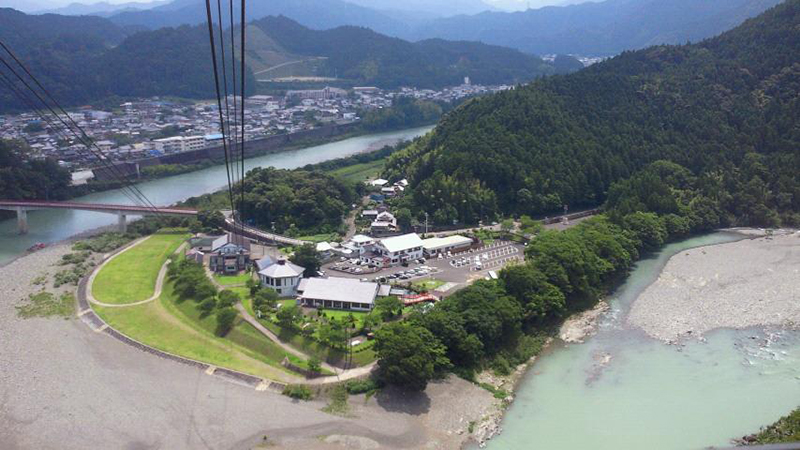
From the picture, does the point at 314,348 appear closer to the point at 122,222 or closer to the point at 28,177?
the point at 122,222

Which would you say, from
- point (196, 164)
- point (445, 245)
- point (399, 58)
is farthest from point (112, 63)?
point (445, 245)

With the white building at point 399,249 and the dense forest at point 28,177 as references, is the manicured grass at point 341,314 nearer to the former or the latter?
the white building at point 399,249

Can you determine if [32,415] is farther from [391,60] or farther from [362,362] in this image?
[391,60]

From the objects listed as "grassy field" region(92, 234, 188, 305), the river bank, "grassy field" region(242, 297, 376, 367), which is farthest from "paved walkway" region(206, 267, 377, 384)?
the river bank

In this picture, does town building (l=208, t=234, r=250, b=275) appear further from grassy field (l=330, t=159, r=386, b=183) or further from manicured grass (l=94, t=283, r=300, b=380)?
grassy field (l=330, t=159, r=386, b=183)

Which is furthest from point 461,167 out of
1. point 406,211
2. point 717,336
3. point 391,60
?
point 391,60

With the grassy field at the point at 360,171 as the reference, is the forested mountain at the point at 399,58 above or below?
above

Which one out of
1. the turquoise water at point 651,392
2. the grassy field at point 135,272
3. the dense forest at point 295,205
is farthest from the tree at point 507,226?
the grassy field at point 135,272
